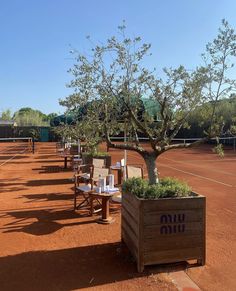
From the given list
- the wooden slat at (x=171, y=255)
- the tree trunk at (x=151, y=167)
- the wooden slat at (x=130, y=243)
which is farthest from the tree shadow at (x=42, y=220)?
the wooden slat at (x=171, y=255)

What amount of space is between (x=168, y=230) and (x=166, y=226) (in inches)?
2.4

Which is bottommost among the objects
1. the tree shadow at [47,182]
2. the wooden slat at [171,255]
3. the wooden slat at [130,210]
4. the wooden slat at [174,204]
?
the tree shadow at [47,182]

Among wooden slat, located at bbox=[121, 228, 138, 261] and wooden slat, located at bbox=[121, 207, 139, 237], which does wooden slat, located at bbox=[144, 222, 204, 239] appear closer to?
wooden slat, located at bbox=[121, 207, 139, 237]

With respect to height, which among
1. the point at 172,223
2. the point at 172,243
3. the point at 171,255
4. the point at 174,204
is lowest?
the point at 171,255

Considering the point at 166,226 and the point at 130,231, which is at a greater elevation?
the point at 166,226

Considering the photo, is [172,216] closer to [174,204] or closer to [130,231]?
[174,204]

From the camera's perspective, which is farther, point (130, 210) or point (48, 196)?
point (48, 196)

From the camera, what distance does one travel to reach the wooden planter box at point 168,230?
15.9 ft

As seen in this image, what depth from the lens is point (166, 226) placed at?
194 inches

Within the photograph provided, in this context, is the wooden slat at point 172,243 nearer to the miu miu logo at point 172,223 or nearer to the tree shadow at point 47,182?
the miu miu logo at point 172,223

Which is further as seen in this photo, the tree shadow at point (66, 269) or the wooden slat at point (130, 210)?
the wooden slat at point (130, 210)

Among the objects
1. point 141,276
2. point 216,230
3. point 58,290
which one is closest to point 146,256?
point 141,276

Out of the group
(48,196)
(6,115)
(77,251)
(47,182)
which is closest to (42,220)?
(77,251)

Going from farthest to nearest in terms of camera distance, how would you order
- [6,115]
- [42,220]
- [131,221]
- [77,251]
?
1. [6,115]
2. [42,220]
3. [77,251]
4. [131,221]
